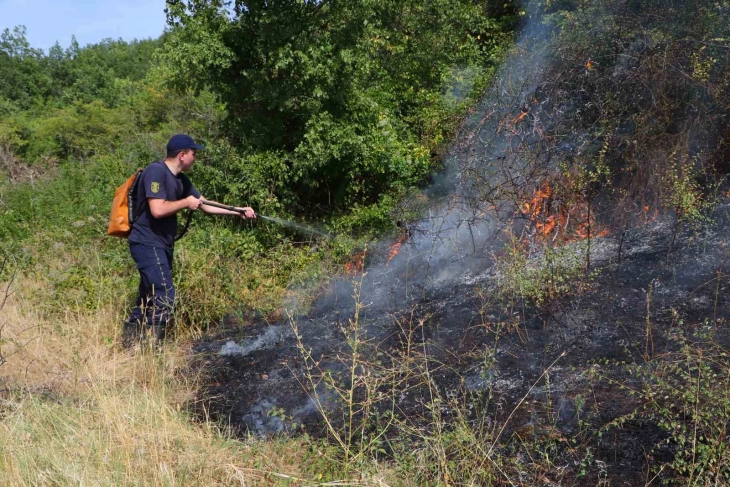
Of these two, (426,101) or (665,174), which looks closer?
(665,174)

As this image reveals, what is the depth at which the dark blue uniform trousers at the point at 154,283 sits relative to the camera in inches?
196

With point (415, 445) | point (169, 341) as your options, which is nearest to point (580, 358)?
A: point (415, 445)

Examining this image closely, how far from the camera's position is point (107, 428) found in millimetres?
3566

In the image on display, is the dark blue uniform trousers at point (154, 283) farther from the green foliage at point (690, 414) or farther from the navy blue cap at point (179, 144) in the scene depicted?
the green foliage at point (690, 414)

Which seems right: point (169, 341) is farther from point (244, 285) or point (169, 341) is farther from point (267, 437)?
point (267, 437)

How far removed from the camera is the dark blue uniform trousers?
196 inches

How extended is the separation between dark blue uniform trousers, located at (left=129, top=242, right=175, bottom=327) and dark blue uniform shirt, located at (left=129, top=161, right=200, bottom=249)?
65mm

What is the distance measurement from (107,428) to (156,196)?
189cm

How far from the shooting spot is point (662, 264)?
210 inches

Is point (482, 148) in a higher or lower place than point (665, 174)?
higher

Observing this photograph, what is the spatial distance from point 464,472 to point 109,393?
2.33 metres

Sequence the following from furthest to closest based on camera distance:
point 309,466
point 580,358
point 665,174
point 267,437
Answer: point 665,174 < point 580,358 < point 267,437 < point 309,466

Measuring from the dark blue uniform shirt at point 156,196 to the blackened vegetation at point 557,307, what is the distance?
110cm

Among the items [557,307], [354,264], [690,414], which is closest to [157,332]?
[354,264]
